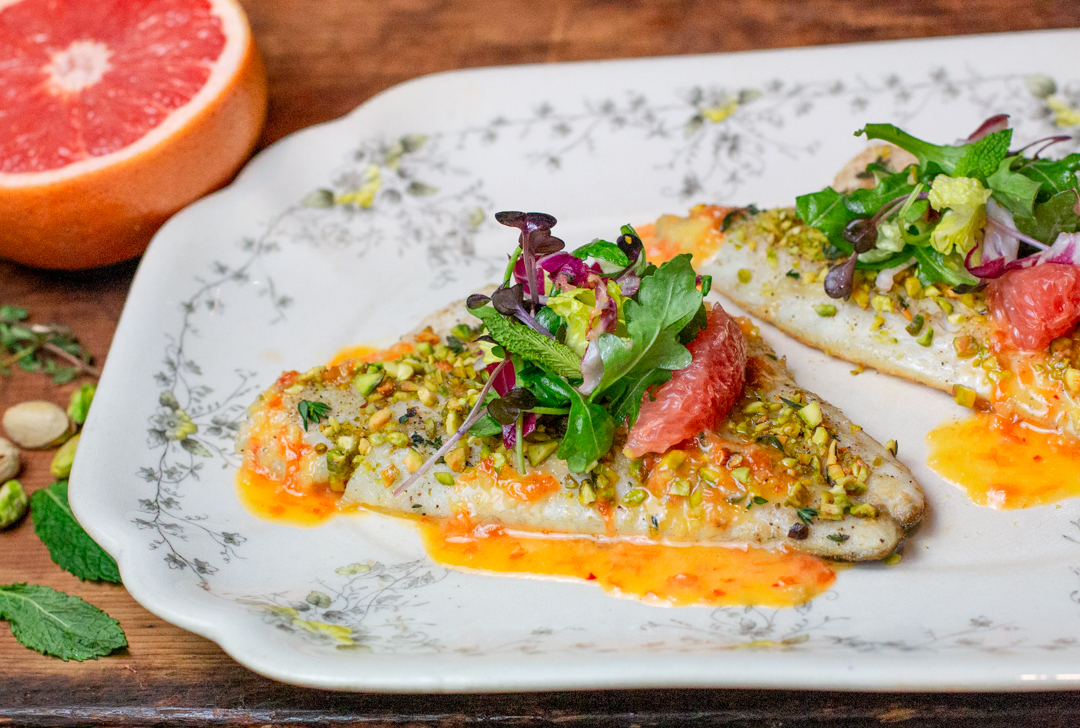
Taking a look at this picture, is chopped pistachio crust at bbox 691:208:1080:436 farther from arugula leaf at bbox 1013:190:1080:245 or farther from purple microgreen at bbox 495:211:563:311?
purple microgreen at bbox 495:211:563:311

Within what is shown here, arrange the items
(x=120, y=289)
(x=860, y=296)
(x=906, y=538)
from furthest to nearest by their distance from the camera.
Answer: (x=120, y=289) → (x=860, y=296) → (x=906, y=538)

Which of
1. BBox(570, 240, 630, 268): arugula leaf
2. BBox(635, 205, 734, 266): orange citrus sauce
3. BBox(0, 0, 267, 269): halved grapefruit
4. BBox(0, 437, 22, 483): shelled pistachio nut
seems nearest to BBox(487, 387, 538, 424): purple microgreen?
BBox(570, 240, 630, 268): arugula leaf

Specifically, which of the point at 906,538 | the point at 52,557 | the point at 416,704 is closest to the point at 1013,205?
the point at 906,538

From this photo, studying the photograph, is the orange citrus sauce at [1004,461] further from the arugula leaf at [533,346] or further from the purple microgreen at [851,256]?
the arugula leaf at [533,346]

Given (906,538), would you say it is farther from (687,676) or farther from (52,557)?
(52,557)

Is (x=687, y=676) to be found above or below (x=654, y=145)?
below

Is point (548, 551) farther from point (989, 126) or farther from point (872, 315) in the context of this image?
point (989, 126)

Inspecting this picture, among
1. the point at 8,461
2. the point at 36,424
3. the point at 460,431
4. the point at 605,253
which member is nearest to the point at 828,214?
the point at 605,253
